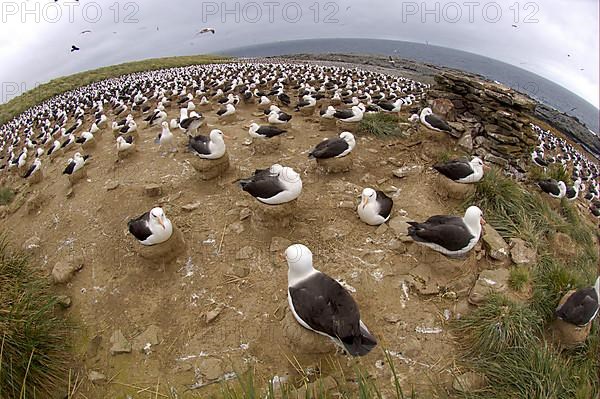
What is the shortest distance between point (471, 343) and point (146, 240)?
511 cm

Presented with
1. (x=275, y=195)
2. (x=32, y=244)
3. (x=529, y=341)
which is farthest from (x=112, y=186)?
(x=529, y=341)

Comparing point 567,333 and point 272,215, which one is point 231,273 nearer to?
point 272,215

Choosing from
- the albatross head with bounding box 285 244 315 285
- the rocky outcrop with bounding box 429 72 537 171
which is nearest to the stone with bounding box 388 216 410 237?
the albatross head with bounding box 285 244 315 285

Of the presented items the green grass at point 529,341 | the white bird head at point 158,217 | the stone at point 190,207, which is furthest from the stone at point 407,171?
the white bird head at point 158,217

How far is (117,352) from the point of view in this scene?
5227 mm

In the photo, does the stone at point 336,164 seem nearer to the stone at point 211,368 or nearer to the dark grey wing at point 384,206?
the dark grey wing at point 384,206

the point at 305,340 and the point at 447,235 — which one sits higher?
the point at 447,235

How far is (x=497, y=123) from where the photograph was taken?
10.6m

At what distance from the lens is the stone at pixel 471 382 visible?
4262 mm

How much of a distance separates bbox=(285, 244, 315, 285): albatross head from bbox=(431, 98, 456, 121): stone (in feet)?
26.9

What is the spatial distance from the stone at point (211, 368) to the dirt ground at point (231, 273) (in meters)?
0.01

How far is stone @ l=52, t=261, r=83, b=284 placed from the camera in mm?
6465

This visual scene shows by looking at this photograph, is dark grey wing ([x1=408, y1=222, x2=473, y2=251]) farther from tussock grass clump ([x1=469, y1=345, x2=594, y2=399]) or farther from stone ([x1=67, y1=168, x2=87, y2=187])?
stone ([x1=67, y1=168, x2=87, y2=187])

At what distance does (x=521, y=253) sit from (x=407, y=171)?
314 centimetres
